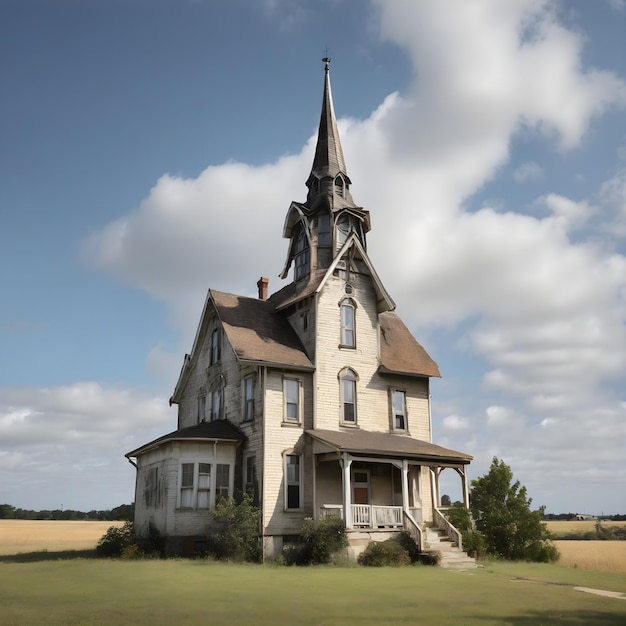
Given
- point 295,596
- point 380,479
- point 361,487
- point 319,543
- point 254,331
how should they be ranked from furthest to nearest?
point 254,331, point 380,479, point 361,487, point 319,543, point 295,596

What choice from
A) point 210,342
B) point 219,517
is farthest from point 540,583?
point 210,342

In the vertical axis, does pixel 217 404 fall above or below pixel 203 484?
above

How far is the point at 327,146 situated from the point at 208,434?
57.8 ft

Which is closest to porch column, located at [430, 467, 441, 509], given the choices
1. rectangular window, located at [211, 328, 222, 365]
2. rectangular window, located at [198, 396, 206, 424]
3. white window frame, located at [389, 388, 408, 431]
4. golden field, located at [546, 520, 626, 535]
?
white window frame, located at [389, 388, 408, 431]

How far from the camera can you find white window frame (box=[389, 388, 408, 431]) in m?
31.8

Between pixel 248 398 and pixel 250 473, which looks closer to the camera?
pixel 250 473

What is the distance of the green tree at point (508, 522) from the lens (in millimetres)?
29359

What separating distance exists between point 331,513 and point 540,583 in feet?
33.1

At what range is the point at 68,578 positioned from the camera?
18906 millimetres

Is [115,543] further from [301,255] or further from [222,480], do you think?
[301,255]

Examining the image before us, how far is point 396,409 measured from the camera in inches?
1262

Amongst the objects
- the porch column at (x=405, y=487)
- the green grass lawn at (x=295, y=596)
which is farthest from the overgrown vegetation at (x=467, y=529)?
the green grass lawn at (x=295, y=596)

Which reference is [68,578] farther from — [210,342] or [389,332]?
[389,332]

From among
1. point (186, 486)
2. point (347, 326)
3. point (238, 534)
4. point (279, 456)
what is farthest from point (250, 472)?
point (347, 326)
